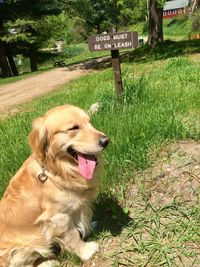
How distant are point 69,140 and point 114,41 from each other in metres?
3.66

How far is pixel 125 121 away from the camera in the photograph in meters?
5.26

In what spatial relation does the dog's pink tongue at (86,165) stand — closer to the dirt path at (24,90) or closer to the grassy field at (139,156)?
the grassy field at (139,156)

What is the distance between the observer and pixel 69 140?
3094 millimetres

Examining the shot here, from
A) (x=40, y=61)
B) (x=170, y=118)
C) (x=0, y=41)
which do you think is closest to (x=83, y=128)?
(x=170, y=118)

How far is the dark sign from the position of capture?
20.4ft

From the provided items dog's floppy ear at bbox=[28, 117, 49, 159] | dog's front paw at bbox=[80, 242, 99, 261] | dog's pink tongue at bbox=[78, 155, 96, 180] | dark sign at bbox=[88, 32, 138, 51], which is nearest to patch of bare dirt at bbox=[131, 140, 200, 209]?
dog's front paw at bbox=[80, 242, 99, 261]

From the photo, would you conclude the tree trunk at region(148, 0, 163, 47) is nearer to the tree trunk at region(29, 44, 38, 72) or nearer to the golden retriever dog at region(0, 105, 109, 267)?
the tree trunk at region(29, 44, 38, 72)

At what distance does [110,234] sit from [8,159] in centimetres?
176

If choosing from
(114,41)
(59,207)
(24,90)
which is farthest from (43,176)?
(24,90)

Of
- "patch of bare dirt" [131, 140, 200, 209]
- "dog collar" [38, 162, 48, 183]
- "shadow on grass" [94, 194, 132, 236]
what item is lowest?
"shadow on grass" [94, 194, 132, 236]

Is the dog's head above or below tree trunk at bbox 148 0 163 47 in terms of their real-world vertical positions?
above

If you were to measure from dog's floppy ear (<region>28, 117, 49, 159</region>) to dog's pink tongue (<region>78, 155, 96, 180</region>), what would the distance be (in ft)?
1.02

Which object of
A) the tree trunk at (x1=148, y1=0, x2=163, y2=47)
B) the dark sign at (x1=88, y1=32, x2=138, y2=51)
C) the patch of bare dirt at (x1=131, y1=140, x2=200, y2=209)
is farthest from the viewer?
the tree trunk at (x1=148, y1=0, x2=163, y2=47)

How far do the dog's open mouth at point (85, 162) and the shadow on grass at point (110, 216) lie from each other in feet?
3.09
